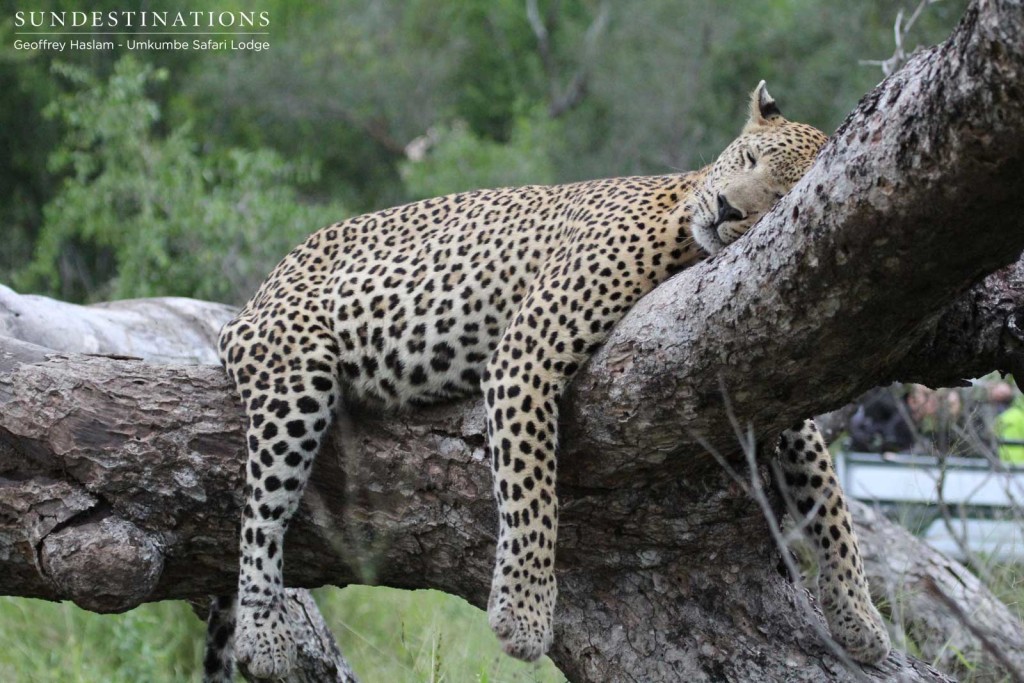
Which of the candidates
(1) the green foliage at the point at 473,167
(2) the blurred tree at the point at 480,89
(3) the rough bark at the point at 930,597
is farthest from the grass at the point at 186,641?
(2) the blurred tree at the point at 480,89

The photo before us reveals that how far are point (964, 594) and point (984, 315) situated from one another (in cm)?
336

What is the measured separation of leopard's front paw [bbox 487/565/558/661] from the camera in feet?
17.7

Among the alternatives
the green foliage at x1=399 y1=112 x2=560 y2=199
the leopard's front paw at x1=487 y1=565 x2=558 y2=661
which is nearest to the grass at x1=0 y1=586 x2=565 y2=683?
the leopard's front paw at x1=487 y1=565 x2=558 y2=661

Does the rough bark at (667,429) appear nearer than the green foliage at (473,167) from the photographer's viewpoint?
Yes

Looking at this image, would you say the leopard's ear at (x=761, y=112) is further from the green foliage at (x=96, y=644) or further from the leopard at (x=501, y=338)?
the green foliage at (x=96, y=644)

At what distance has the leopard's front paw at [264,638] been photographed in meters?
6.26

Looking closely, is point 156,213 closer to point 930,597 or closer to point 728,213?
point 930,597

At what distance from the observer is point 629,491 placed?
18.5 ft

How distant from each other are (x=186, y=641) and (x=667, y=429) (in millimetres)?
6559

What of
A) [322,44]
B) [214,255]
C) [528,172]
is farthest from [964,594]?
[322,44]

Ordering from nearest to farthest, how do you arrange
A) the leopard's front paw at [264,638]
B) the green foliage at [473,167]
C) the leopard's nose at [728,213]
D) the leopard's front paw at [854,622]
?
the leopard's nose at [728,213]
the leopard's front paw at [854,622]
the leopard's front paw at [264,638]
the green foliage at [473,167]

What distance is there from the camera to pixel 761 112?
20.2ft

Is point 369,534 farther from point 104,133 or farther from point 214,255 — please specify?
point 104,133

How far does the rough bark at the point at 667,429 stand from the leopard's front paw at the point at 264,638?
13.7 inches
